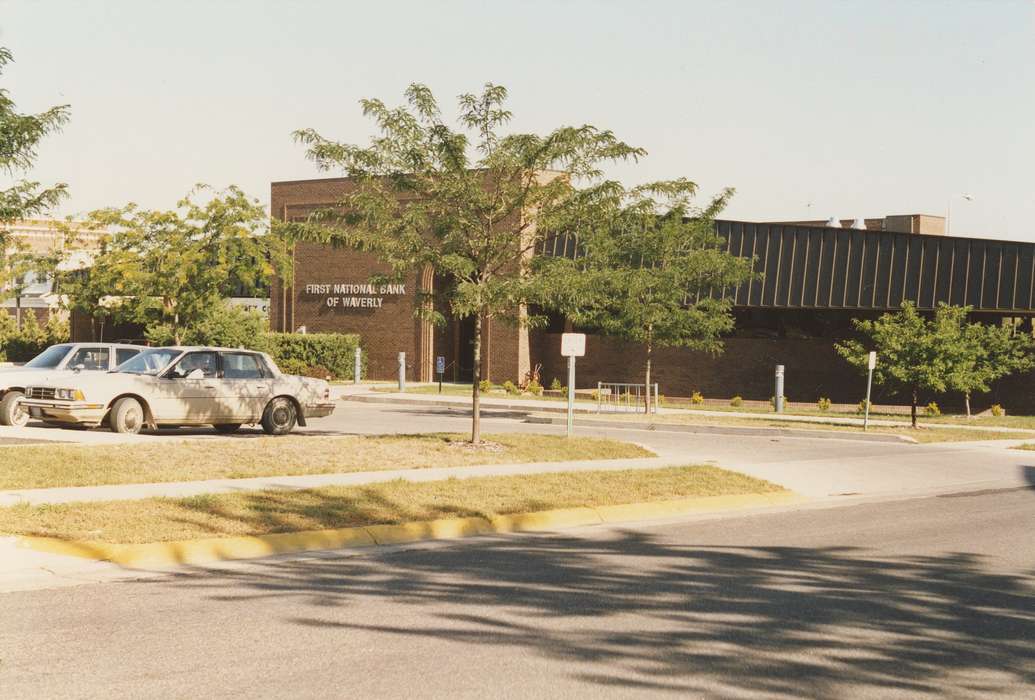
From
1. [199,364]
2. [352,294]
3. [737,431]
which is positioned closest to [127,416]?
[199,364]

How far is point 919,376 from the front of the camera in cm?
2764

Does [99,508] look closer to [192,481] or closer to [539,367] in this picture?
[192,481]

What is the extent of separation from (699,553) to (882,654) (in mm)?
3727

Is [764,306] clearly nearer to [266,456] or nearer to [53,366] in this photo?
[53,366]

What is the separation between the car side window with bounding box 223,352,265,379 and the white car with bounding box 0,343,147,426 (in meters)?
1.92

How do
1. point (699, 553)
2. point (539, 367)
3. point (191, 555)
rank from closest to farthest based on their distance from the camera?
point (191, 555) → point (699, 553) → point (539, 367)

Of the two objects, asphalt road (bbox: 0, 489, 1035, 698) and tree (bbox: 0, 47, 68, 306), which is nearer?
asphalt road (bbox: 0, 489, 1035, 698)

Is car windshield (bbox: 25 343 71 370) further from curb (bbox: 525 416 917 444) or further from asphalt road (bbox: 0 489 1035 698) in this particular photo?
asphalt road (bbox: 0 489 1035 698)

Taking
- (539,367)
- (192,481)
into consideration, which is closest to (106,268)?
(539,367)

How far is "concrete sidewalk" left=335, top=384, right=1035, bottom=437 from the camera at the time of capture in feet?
97.2

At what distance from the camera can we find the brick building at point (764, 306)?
36688 mm

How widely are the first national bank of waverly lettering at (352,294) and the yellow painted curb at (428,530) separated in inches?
1348

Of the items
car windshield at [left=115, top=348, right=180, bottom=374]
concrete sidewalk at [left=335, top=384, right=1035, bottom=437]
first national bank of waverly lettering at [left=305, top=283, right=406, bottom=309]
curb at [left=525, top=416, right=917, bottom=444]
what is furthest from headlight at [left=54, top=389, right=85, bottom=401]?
first national bank of waverly lettering at [left=305, top=283, right=406, bottom=309]

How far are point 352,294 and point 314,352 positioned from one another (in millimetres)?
3712
